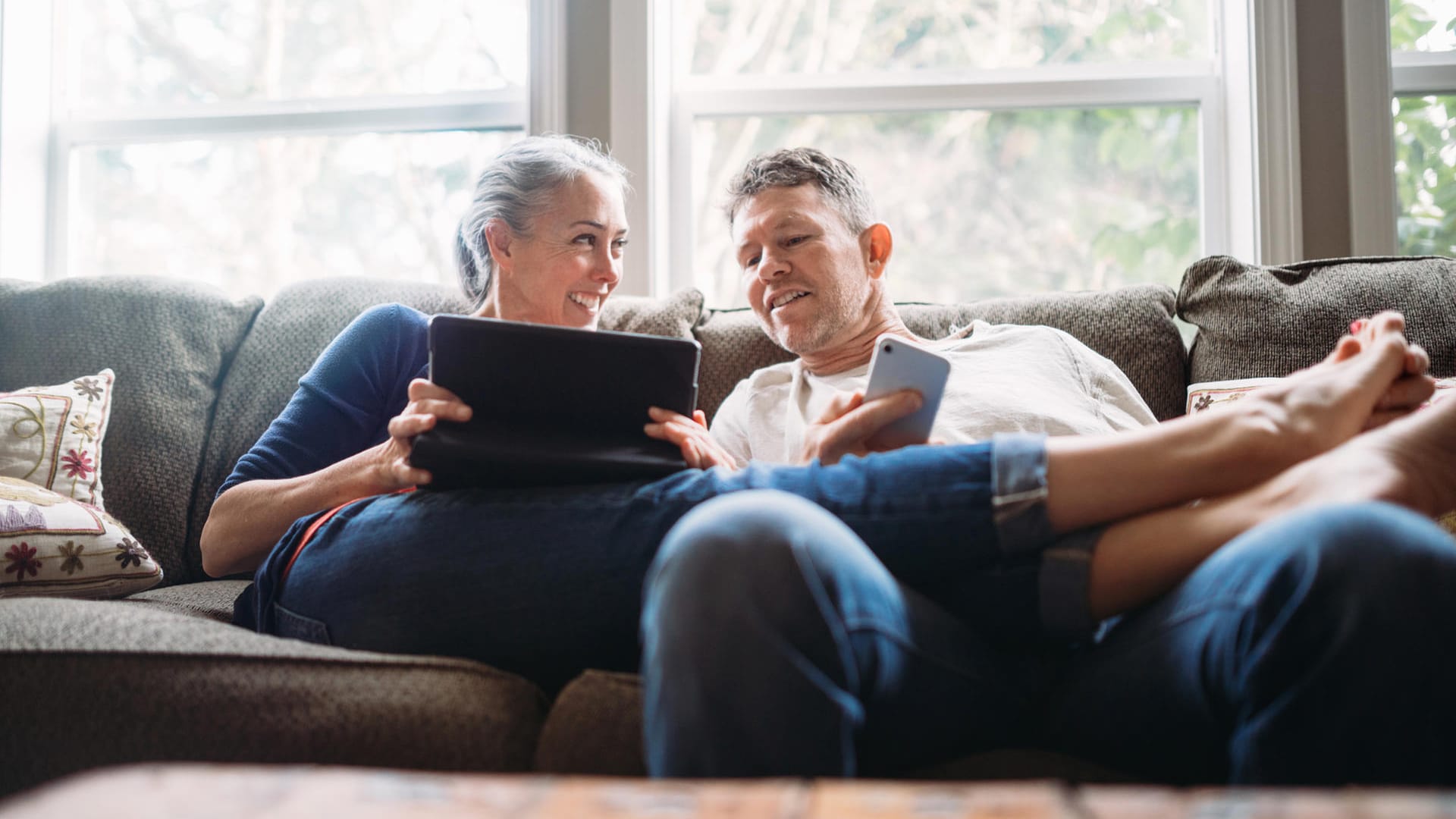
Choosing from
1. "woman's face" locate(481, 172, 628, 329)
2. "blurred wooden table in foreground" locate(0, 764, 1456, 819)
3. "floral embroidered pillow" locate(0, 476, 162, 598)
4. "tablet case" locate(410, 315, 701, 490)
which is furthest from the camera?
"woman's face" locate(481, 172, 628, 329)

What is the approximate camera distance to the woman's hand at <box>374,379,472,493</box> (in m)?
1.10

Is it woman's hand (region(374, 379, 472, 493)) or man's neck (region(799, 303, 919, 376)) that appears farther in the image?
man's neck (region(799, 303, 919, 376))

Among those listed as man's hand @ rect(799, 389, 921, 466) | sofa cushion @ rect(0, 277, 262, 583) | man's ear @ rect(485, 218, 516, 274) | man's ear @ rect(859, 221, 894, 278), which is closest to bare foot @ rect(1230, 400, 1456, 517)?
man's hand @ rect(799, 389, 921, 466)

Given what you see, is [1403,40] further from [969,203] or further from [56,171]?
[56,171]

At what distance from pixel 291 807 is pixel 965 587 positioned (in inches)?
24.3

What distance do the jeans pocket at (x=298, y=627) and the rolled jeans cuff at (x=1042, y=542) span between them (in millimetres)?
758

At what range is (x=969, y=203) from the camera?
2.40 m

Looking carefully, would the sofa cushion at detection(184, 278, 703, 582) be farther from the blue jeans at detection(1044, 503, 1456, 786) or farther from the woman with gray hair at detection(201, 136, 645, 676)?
the blue jeans at detection(1044, 503, 1456, 786)

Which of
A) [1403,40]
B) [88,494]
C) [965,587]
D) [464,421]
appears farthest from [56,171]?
[1403,40]

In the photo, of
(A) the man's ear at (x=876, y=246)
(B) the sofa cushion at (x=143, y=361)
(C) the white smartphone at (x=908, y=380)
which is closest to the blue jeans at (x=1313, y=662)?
(C) the white smartphone at (x=908, y=380)

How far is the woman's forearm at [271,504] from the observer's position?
127 cm

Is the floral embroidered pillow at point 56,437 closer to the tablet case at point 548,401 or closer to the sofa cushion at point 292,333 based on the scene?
Result: the sofa cushion at point 292,333

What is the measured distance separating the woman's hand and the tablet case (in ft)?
0.03

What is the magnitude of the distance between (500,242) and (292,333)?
20.2 inches
